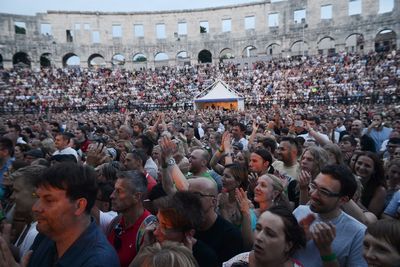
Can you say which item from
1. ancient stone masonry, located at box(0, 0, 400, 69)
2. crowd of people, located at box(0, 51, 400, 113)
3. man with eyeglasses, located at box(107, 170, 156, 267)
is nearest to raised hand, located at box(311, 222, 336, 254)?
man with eyeglasses, located at box(107, 170, 156, 267)

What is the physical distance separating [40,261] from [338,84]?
110 ft

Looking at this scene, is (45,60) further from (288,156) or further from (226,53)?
(288,156)

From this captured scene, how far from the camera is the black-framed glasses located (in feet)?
11.6

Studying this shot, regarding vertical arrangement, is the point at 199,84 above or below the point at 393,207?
above

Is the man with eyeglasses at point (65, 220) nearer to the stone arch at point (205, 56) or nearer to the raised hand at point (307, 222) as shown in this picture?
the raised hand at point (307, 222)

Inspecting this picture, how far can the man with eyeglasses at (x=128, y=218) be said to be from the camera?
3.45 meters

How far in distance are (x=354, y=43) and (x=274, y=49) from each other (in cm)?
958

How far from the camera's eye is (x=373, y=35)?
39.4m

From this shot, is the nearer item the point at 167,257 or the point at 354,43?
the point at 167,257

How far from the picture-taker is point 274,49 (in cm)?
4747

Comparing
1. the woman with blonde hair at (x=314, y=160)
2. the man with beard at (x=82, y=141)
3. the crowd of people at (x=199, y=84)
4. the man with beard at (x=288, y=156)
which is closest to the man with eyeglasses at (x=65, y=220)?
the woman with blonde hair at (x=314, y=160)

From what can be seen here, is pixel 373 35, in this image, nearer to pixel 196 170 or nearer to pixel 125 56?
pixel 125 56

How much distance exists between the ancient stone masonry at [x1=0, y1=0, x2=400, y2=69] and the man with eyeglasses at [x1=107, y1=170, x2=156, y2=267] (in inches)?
1639

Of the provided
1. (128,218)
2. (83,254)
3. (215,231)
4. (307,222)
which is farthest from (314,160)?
(83,254)
